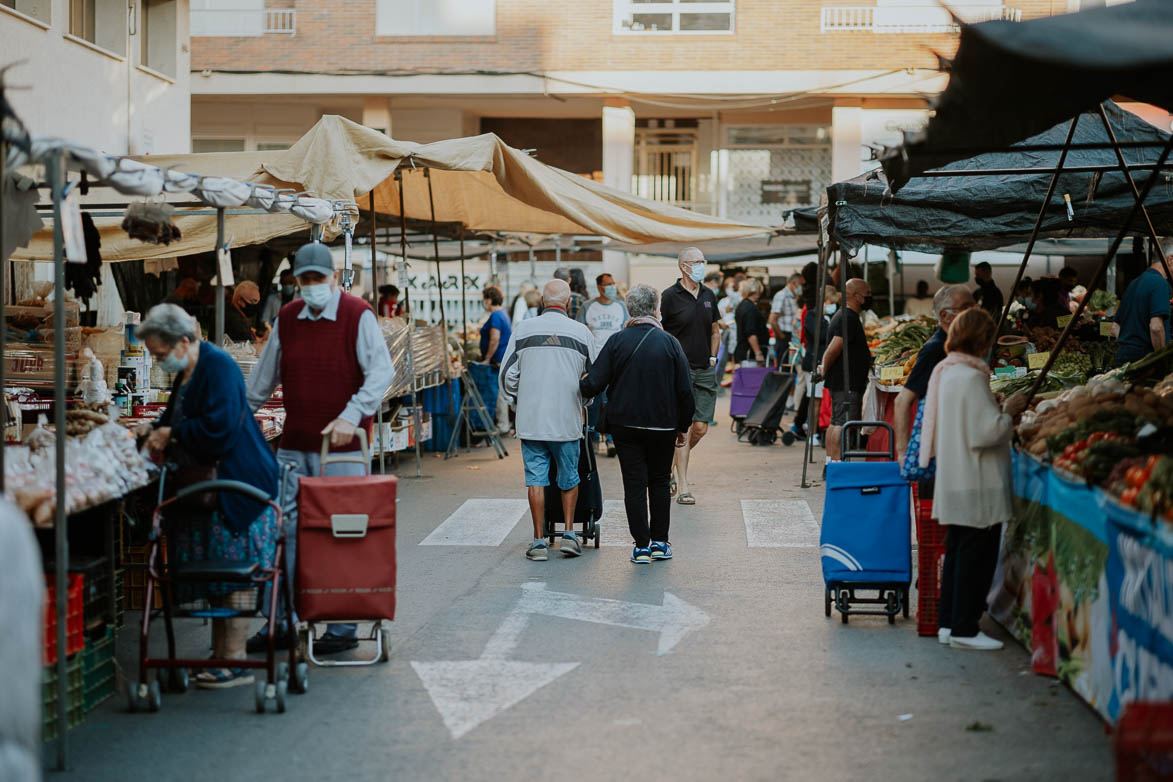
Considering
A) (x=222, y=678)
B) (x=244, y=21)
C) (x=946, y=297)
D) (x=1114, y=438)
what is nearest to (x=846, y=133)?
(x=244, y=21)

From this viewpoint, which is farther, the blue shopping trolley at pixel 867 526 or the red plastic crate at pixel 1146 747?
the blue shopping trolley at pixel 867 526

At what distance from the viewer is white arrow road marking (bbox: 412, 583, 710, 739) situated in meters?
6.16

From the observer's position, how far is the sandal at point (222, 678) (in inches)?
256

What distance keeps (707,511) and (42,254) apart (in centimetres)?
743

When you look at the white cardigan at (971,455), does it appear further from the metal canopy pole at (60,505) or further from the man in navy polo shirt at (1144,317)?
the man in navy polo shirt at (1144,317)

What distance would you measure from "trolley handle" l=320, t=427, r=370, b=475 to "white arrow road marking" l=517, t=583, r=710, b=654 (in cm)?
166

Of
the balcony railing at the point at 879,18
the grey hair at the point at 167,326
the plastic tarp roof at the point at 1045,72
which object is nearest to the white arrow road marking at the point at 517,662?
the grey hair at the point at 167,326

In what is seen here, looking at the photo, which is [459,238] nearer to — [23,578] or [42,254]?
[42,254]

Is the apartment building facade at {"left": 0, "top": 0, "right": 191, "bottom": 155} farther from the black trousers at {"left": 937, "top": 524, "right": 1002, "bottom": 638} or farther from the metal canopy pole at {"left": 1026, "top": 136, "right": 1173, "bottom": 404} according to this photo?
the black trousers at {"left": 937, "top": 524, "right": 1002, "bottom": 638}

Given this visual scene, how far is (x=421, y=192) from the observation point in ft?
51.7

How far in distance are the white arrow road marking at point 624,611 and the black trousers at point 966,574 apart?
144 cm

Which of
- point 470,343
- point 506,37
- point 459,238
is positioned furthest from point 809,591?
point 506,37

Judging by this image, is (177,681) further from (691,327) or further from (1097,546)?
A: (691,327)

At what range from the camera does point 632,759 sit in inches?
212
